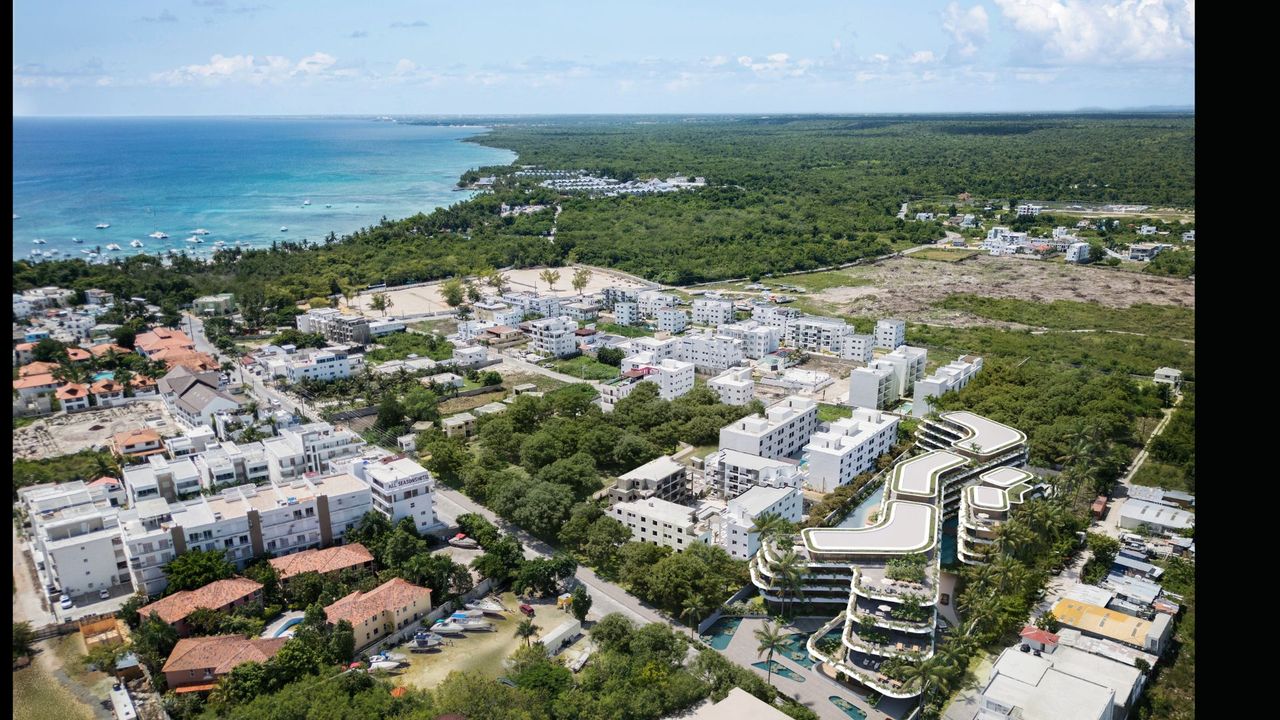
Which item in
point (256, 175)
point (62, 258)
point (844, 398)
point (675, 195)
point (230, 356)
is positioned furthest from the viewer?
point (256, 175)

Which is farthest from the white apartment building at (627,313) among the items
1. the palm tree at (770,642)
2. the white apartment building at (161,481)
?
the palm tree at (770,642)

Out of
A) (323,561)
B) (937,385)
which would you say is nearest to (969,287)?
(937,385)

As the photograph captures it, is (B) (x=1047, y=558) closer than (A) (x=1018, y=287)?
Yes

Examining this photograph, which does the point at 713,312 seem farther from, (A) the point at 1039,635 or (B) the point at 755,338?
(A) the point at 1039,635

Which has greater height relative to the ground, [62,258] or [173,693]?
[62,258]

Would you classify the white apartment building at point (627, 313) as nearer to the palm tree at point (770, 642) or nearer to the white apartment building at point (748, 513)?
the white apartment building at point (748, 513)
